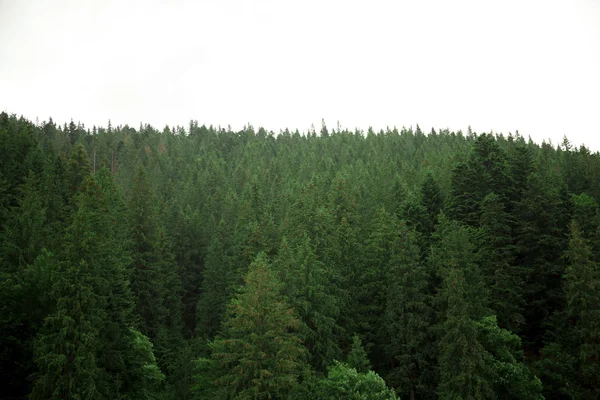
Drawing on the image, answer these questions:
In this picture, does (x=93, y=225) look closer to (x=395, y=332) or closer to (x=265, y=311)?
(x=265, y=311)

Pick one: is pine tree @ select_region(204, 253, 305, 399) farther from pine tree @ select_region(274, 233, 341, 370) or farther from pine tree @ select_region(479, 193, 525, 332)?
pine tree @ select_region(479, 193, 525, 332)

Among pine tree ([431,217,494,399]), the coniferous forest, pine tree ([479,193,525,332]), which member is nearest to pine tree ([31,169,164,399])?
the coniferous forest

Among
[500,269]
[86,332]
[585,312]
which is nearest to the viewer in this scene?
[86,332]

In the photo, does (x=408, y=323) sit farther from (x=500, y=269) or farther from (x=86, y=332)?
(x=86, y=332)

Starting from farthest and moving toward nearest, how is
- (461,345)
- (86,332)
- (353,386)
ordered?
(461,345) < (86,332) < (353,386)

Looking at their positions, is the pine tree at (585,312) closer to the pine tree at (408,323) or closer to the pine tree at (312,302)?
the pine tree at (408,323)

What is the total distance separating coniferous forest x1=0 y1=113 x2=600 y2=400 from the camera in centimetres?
2419

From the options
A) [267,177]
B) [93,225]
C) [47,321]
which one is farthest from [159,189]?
[47,321]

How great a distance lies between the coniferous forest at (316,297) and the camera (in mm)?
24188

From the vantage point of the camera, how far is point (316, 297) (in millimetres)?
29844

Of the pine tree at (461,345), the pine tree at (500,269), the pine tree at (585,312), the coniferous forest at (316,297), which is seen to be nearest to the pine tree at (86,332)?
the coniferous forest at (316,297)

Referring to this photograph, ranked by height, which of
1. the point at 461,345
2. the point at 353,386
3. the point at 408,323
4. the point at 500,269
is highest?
the point at 500,269

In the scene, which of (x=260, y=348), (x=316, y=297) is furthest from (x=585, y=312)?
(x=260, y=348)

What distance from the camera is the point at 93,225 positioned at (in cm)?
2948
